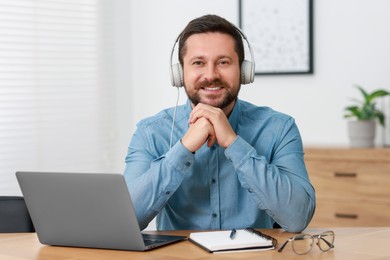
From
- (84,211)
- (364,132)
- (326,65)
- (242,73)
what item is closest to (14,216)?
(84,211)

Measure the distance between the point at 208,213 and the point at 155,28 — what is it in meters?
2.99

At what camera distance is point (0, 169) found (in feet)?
14.0

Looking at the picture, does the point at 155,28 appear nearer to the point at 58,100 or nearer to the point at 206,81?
the point at 58,100

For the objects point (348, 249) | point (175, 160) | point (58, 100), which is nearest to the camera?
point (348, 249)

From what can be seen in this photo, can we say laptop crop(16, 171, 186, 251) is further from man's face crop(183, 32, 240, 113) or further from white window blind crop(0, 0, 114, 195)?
white window blind crop(0, 0, 114, 195)

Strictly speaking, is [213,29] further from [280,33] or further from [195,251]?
[280,33]

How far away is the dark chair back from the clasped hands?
53 cm

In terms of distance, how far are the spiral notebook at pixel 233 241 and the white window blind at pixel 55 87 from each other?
2.63 m

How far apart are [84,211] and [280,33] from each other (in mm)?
3019

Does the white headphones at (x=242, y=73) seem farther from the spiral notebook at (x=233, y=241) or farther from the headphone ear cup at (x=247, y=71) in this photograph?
the spiral notebook at (x=233, y=241)

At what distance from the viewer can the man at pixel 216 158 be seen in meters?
2.18

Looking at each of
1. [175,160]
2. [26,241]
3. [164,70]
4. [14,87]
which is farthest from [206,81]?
[164,70]

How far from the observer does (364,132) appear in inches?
161

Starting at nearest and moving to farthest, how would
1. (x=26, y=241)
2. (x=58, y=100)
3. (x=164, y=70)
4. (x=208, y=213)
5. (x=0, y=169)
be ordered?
1. (x=26, y=241)
2. (x=208, y=213)
3. (x=0, y=169)
4. (x=58, y=100)
5. (x=164, y=70)
